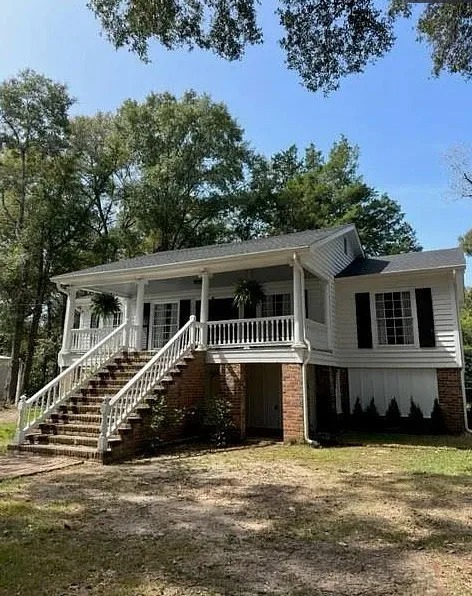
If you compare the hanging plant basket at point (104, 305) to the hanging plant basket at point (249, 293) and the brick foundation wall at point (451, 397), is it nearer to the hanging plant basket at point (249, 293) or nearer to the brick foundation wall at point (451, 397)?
the hanging plant basket at point (249, 293)

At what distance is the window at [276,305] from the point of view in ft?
46.0

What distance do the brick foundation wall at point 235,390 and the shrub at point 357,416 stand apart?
401 cm

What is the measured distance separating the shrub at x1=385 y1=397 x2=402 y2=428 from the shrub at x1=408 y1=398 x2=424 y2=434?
294 mm

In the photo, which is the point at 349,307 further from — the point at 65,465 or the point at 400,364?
the point at 65,465

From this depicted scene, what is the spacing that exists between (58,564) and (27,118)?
25033 mm

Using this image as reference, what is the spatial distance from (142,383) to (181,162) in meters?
20.3

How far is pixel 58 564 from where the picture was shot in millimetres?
3650

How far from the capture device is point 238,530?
454cm

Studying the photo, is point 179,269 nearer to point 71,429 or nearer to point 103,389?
point 103,389

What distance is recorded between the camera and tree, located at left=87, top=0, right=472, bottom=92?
23.0 ft

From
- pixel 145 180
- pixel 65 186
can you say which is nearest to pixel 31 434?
pixel 65 186

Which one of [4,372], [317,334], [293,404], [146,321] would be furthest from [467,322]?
[4,372]

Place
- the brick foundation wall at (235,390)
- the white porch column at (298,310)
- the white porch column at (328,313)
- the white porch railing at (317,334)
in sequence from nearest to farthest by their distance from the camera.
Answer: the white porch column at (298,310) < the brick foundation wall at (235,390) < the white porch railing at (317,334) < the white porch column at (328,313)

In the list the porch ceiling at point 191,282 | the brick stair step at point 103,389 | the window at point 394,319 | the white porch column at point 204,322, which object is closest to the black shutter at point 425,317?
the window at point 394,319
